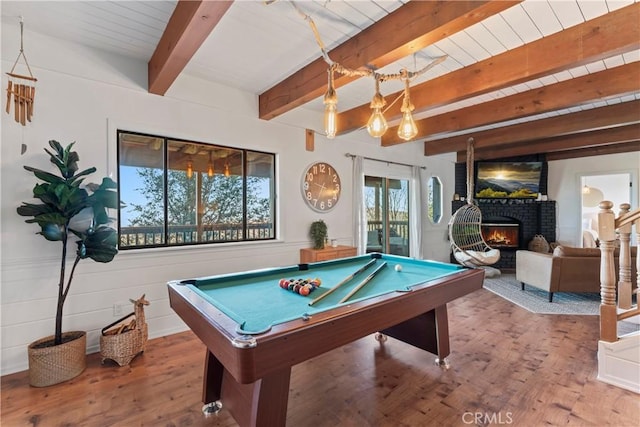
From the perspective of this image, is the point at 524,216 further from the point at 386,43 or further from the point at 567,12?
the point at 386,43

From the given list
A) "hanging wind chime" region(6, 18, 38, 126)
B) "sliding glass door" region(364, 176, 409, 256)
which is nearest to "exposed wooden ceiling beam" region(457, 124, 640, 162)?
"sliding glass door" region(364, 176, 409, 256)

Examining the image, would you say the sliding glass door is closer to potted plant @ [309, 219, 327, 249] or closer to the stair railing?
potted plant @ [309, 219, 327, 249]

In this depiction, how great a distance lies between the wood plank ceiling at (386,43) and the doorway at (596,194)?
4.57m

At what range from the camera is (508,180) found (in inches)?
278

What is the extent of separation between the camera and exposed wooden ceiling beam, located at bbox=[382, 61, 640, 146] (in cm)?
315

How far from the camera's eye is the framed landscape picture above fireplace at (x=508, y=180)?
6945 mm

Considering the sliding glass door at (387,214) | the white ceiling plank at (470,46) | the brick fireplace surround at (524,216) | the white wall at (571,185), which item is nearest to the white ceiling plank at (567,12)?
the white ceiling plank at (470,46)

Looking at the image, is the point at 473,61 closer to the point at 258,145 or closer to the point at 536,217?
the point at 258,145

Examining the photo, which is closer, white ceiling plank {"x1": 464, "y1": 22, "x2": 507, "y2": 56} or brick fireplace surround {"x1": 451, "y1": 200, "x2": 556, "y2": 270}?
white ceiling plank {"x1": 464, "y1": 22, "x2": 507, "y2": 56}

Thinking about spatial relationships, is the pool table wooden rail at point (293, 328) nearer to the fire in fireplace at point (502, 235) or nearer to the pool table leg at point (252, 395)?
the pool table leg at point (252, 395)

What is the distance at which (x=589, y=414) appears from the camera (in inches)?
76.3

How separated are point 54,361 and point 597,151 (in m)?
9.65

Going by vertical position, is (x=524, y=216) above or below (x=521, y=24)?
below

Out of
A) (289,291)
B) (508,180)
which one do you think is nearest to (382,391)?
(289,291)
